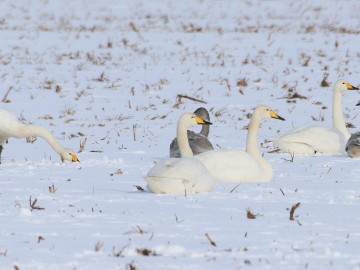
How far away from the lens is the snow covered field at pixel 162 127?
5.82 metres

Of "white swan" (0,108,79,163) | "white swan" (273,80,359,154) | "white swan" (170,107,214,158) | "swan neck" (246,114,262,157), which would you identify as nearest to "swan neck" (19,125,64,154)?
"white swan" (0,108,79,163)

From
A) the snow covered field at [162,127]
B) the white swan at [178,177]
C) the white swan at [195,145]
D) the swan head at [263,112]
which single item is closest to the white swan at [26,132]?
the snow covered field at [162,127]

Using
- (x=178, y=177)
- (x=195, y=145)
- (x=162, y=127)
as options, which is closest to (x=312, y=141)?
(x=195, y=145)

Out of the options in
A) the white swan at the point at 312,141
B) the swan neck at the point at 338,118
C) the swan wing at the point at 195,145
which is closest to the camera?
the swan wing at the point at 195,145

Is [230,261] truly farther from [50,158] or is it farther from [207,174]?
[50,158]

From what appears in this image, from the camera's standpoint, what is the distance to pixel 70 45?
22.9 metres

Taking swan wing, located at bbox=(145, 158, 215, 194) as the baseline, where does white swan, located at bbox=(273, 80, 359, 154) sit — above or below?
below

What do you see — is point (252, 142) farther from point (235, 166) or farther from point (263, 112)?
point (235, 166)

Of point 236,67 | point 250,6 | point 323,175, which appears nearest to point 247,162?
point 323,175

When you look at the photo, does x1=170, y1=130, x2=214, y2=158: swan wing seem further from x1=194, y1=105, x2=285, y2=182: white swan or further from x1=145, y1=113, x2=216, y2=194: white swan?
x1=145, y1=113, x2=216, y2=194: white swan

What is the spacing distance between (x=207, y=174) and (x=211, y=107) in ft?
25.1

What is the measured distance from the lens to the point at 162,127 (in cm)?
1373

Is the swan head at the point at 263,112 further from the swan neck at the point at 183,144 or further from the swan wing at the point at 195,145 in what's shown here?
the swan wing at the point at 195,145

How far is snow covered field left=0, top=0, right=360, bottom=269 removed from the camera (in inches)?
229
